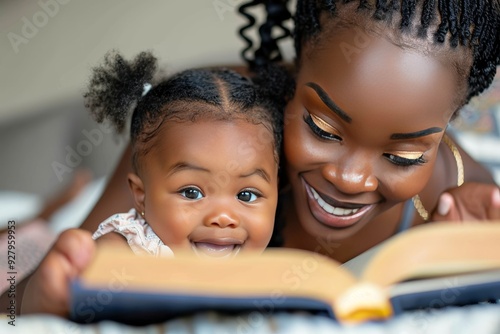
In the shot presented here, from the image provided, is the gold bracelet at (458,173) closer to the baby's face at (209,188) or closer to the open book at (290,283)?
the open book at (290,283)

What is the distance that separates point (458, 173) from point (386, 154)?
21 cm

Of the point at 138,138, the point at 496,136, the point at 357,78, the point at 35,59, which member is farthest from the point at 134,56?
the point at 496,136

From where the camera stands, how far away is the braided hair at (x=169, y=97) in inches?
21.2

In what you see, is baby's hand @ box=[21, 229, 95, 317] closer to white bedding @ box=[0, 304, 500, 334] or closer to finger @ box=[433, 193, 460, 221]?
white bedding @ box=[0, 304, 500, 334]

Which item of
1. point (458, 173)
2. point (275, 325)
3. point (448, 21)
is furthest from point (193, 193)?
point (458, 173)

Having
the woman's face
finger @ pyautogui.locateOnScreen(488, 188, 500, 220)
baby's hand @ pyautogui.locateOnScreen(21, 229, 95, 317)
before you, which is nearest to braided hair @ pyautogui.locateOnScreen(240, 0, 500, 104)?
the woman's face

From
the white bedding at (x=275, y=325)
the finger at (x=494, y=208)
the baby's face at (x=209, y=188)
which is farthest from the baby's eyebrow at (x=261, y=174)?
the finger at (x=494, y=208)

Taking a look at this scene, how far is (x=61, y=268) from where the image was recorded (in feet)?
1.68

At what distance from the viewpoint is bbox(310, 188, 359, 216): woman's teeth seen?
1.94ft

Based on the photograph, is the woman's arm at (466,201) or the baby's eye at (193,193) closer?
the baby's eye at (193,193)

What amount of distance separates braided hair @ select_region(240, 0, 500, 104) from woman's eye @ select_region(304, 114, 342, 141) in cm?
7

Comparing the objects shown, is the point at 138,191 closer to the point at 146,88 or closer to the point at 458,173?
the point at 146,88

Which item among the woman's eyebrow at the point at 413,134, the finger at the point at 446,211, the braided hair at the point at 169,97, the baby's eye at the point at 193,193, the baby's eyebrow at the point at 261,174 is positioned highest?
the braided hair at the point at 169,97

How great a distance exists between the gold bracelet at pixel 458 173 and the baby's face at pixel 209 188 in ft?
0.65
